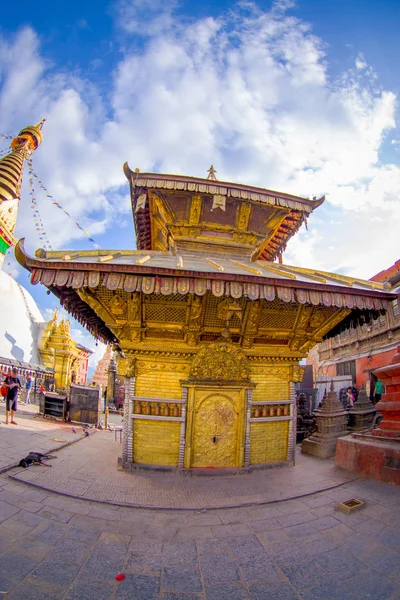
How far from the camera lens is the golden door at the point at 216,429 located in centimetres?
607

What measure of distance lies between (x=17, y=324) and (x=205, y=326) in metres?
30.8

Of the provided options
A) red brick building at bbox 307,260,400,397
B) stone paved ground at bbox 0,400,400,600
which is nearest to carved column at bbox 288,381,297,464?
stone paved ground at bbox 0,400,400,600

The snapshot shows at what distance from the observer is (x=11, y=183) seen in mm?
28328

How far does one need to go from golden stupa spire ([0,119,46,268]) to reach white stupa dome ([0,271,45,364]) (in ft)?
13.6

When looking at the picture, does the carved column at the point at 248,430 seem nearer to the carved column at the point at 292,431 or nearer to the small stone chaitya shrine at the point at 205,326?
the small stone chaitya shrine at the point at 205,326

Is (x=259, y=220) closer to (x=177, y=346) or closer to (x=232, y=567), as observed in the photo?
(x=177, y=346)

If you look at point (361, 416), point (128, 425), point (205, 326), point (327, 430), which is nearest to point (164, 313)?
point (205, 326)

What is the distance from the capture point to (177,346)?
6273 mm

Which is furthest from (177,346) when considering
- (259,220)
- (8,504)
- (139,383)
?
(259,220)

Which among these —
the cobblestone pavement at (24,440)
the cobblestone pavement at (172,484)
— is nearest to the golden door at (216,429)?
the cobblestone pavement at (172,484)

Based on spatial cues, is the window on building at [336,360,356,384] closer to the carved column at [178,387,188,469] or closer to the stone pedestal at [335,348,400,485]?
the stone pedestal at [335,348,400,485]

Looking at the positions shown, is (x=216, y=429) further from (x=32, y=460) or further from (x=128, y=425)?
(x=32, y=460)

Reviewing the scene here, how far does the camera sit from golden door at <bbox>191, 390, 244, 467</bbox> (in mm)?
6070

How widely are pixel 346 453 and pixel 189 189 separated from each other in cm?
675
